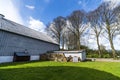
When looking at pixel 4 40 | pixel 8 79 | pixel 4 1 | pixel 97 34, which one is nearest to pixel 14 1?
pixel 4 1

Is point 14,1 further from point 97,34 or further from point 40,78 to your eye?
point 97,34

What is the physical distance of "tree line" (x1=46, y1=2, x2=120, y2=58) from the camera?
81.9 ft

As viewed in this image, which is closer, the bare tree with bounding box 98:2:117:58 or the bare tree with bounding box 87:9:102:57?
the bare tree with bounding box 98:2:117:58

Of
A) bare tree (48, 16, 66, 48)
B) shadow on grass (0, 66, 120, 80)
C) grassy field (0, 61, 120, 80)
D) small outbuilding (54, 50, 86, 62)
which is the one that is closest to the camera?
shadow on grass (0, 66, 120, 80)

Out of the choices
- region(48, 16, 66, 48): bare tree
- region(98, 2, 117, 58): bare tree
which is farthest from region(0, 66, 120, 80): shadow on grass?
region(48, 16, 66, 48): bare tree

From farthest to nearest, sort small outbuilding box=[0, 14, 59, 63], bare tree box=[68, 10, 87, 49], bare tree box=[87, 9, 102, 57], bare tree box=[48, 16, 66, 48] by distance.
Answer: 1. bare tree box=[48, 16, 66, 48]
2. bare tree box=[68, 10, 87, 49]
3. bare tree box=[87, 9, 102, 57]
4. small outbuilding box=[0, 14, 59, 63]

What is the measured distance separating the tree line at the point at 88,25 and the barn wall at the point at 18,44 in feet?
41.1

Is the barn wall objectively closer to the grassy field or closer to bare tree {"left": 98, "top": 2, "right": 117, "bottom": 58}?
the grassy field

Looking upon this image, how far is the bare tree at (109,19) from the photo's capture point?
24.8 metres

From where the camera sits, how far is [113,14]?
81.9 feet

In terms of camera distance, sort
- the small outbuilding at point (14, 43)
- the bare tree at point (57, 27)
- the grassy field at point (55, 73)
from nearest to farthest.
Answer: the grassy field at point (55, 73), the small outbuilding at point (14, 43), the bare tree at point (57, 27)

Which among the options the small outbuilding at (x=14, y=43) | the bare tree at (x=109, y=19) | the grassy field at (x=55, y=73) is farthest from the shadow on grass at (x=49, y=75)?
the bare tree at (x=109, y=19)

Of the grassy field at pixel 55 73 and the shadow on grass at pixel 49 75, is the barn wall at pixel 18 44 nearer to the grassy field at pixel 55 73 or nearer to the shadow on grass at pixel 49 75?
the grassy field at pixel 55 73

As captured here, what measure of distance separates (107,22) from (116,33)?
3.34 metres
